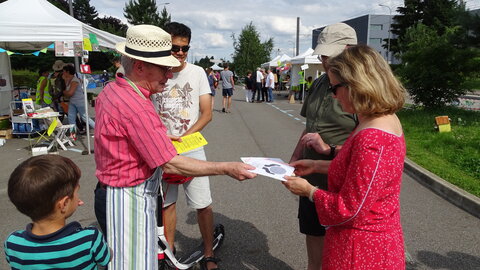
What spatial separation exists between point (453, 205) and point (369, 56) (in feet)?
13.5

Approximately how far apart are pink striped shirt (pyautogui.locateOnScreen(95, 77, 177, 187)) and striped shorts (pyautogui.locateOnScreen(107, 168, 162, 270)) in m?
0.06

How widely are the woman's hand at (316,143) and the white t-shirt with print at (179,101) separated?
1.03 meters

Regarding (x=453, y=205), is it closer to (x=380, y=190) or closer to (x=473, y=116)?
(x=380, y=190)

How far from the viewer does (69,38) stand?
706cm

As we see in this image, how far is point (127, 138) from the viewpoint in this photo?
184cm

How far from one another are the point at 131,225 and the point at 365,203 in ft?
3.90

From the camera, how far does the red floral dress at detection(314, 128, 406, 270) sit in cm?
157


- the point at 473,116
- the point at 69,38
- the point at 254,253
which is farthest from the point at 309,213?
the point at 473,116

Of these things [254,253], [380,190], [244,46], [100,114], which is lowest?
[254,253]

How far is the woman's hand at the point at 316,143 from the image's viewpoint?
2389 mm

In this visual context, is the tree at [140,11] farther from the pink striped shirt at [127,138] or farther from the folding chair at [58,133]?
the pink striped shirt at [127,138]

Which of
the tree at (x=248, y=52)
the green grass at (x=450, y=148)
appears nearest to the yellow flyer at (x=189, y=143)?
the green grass at (x=450, y=148)

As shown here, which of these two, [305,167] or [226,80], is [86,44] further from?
[226,80]

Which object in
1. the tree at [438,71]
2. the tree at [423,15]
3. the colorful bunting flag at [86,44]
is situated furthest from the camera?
the tree at [423,15]
